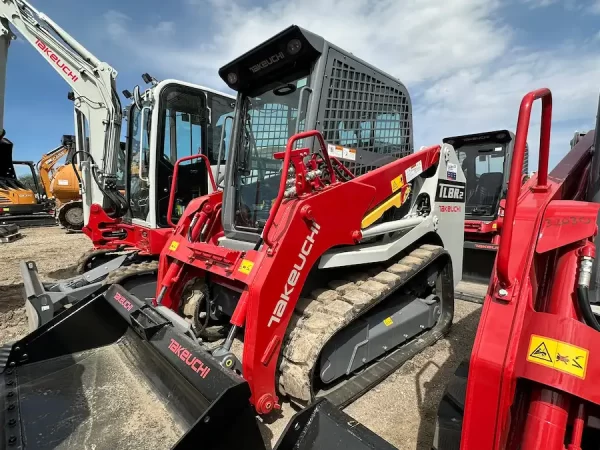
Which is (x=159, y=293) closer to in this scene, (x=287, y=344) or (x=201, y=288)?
(x=201, y=288)

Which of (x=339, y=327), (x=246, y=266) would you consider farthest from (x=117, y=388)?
(x=339, y=327)

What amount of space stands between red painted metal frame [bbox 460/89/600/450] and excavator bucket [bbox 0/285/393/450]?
44 centimetres

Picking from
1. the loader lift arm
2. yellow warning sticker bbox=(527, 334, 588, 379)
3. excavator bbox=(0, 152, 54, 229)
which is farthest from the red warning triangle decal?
excavator bbox=(0, 152, 54, 229)

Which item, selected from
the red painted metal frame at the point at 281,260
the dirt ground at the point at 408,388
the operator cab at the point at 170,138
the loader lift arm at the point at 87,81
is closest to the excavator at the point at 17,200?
the loader lift arm at the point at 87,81

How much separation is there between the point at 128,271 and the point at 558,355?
14.4 ft

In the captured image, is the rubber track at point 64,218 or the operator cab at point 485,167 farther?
the rubber track at point 64,218

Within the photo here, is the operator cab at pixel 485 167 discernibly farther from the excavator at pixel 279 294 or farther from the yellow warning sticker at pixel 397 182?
the yellow warning sticker at pixel 397 182

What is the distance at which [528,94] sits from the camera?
57.9 inches

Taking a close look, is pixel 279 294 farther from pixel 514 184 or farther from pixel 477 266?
pixel 477 266

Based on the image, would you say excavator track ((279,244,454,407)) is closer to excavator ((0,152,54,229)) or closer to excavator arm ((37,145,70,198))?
excavator ((0,152,54,229))

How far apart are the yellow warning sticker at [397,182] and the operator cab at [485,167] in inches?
193

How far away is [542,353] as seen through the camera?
134 centimetres

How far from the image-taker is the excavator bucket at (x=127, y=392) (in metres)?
1.62

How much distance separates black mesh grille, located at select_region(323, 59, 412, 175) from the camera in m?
3.02
